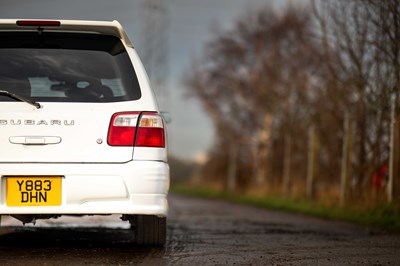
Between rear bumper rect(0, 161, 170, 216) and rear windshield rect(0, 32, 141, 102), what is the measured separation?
0.55 metres

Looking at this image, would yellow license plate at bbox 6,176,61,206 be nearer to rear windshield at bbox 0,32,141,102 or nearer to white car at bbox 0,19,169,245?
white car at bbox 0,19,169,245

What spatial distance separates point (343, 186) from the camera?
46.5 feet

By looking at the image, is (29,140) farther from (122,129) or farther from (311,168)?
(311,168)

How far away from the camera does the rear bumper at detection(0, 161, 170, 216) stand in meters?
5.90

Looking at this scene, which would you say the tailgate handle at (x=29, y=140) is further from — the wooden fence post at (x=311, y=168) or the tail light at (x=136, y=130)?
the wooden fence post at (x=311, y=168)

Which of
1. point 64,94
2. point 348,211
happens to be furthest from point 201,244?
point 348,211

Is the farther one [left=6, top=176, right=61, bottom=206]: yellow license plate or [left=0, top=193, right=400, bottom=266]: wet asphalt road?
[left=0, top=193, right=400, bottom=266]: wet asphalt road

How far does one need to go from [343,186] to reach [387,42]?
3351 millimetres

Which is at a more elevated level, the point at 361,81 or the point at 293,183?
the point at 361,81

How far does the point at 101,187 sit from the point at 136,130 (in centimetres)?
52

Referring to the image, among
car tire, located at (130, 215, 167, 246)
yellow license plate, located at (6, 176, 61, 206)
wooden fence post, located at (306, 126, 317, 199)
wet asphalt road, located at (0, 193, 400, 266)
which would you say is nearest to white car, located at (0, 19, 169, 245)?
yellow license plate, located at (6, 176, 61, 206)

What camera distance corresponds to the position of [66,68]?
6.36 meters

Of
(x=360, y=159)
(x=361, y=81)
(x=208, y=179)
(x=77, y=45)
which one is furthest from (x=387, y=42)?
(x=208, y=179)

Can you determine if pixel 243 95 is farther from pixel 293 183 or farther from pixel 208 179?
pixel 293 183
